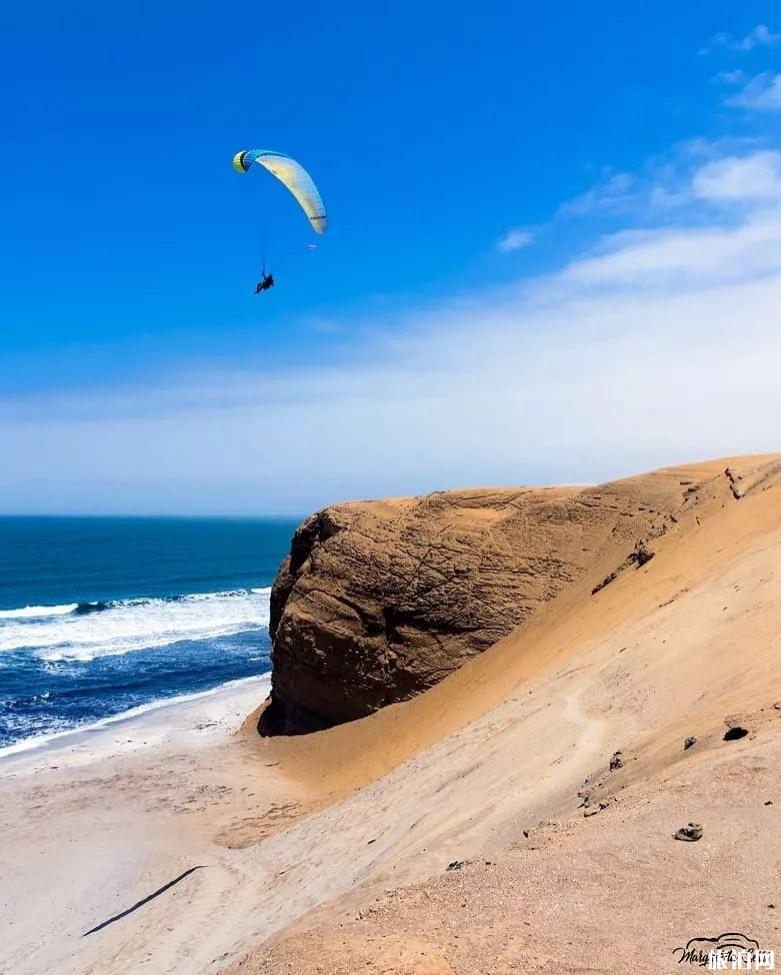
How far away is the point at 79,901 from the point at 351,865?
7.31 m

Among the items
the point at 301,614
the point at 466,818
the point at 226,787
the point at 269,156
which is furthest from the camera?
the point at 301,614

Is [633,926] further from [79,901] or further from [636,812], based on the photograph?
[79,901]

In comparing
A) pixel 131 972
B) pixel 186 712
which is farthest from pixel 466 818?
pixel 186 712

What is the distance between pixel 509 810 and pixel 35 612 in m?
47.5

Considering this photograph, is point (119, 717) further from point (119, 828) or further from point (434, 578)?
point (434, 578)

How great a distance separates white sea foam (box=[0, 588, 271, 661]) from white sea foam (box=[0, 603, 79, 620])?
123mm

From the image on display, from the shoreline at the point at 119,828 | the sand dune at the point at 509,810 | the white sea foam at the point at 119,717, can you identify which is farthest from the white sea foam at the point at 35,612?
the sand dune at the point at 509,810

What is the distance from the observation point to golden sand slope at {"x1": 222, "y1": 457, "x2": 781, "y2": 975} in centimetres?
405

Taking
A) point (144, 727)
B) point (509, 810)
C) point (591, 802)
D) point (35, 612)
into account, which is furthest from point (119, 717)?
point (35, 612)

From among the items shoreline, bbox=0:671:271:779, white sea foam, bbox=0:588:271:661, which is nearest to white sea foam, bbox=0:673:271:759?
shoreline, bbox=0:671:271:779

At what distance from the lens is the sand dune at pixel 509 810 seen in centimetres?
420

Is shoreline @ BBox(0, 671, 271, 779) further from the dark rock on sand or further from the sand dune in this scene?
the dark rock on sand

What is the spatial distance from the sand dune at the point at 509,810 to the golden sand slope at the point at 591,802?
0.02 metres

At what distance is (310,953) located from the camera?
4285 mm
